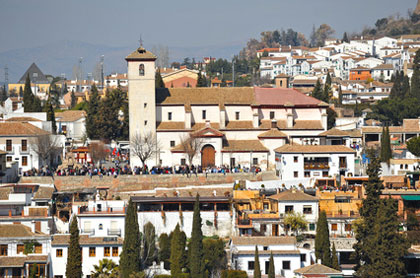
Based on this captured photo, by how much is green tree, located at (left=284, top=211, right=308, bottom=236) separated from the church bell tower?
19166 mm

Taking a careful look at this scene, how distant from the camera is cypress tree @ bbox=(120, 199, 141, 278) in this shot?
4822 cm

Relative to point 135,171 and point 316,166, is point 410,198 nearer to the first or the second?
point 316,166

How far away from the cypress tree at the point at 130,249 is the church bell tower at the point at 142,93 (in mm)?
20377

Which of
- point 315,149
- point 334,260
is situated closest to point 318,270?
point 334,260

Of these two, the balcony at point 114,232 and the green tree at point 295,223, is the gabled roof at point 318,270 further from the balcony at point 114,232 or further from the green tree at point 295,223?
the balcony at point 114,232

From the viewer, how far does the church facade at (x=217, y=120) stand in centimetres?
6806

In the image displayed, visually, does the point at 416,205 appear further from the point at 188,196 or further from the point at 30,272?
the point at 30,272

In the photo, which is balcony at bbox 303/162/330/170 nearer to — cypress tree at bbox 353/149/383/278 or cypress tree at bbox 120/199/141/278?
cypress tree at bbox 353/149/383/278

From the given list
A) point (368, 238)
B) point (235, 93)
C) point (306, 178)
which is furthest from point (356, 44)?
point (368, 238)

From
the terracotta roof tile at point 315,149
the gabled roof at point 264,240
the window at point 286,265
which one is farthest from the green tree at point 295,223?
the terracotta roof tile at point 315,149

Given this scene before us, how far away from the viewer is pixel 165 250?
51875 millimetres

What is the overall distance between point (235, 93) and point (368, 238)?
1045 inches

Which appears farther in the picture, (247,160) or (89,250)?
(247,160)

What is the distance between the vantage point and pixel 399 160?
2544 inches
